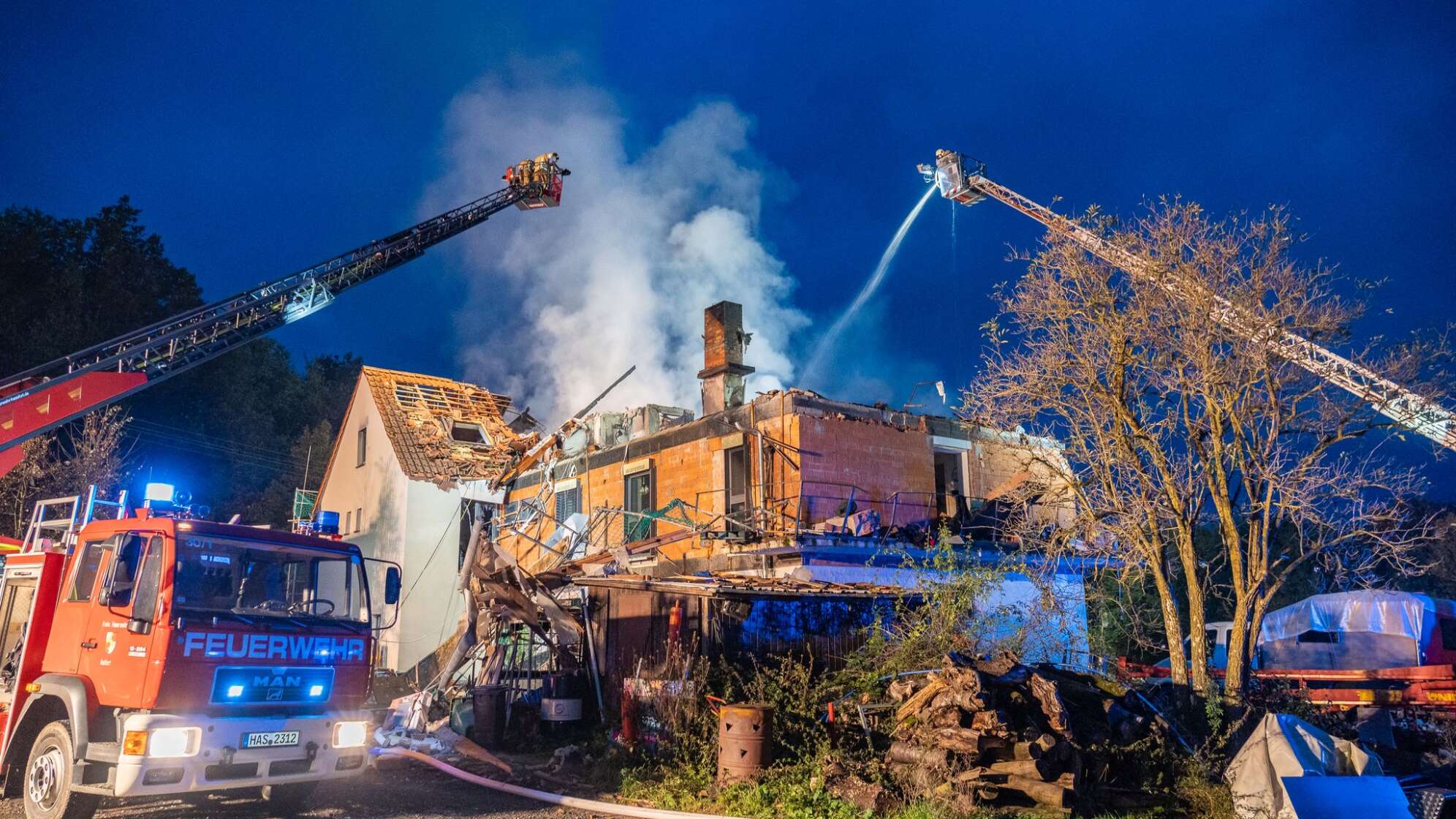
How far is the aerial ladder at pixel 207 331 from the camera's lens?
15.3m

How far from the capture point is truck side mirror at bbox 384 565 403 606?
379 inches

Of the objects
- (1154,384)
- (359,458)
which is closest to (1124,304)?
(1154,384)

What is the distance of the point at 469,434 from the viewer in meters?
29.4

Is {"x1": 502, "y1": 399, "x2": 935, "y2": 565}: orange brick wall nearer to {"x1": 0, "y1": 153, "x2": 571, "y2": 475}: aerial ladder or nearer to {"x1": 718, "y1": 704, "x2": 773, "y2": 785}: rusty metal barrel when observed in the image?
{"x1": 718, "y1": 704, "x2": 773, "y2": 785}: rusty metal barrel

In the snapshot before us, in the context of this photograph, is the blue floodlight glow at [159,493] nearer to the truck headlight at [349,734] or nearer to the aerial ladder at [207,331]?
the truck headlight at [349,734]

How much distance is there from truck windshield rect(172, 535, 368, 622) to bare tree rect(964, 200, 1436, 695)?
943 cm

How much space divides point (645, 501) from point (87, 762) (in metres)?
15.2

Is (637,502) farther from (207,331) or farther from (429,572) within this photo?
(207,331)

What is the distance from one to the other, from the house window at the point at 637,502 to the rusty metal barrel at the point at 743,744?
36.7 feet

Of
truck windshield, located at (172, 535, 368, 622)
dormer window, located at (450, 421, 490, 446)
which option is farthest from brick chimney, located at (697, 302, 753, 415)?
truck windshield, located at (172, 535, 368, 622)

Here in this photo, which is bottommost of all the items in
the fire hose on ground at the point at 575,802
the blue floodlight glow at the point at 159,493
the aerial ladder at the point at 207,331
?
the fire hose on ground at the point at 575,802

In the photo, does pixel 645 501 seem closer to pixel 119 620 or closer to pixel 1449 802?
pixel 119 620

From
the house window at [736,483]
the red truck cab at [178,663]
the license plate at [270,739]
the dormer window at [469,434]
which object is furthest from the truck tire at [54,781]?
the dormer window at [469,434]

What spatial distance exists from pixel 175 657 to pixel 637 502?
15238 millimetres
